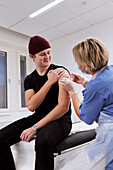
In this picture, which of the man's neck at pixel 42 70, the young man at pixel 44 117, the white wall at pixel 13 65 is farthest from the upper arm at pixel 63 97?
the white wall at pixel 13 65

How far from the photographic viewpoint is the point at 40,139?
45.8 inches

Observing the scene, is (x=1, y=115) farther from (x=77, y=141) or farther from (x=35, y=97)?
(x=77, y=141)

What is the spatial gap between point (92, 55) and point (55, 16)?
2.76m

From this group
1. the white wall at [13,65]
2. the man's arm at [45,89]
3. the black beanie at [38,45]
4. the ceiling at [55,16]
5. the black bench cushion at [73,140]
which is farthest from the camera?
the white wall at [13,65]

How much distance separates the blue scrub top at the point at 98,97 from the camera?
1053 millimetres

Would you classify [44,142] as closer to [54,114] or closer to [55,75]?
[54,114]

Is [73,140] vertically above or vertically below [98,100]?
below

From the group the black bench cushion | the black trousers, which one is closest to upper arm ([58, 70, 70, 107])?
the black trousers

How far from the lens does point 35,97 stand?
4.81 ft

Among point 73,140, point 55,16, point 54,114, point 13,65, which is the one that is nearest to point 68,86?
point 54,114

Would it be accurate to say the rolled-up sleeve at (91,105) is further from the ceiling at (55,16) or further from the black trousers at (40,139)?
the ceiling at (55,16)

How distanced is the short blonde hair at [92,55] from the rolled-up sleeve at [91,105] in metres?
0.17

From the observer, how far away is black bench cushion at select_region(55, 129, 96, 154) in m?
1.16

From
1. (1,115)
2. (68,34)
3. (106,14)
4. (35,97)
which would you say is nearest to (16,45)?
(68,34)
